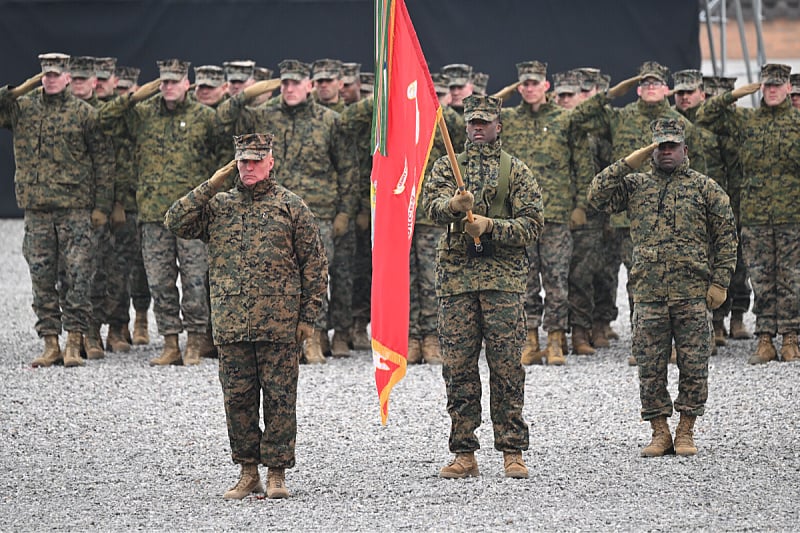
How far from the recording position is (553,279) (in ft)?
42.6

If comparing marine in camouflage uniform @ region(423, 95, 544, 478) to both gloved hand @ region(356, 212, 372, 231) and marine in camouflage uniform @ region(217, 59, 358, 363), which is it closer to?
marine in camouflage uniform @ region(217, 59, 358, 363)

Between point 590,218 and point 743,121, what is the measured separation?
1582 millimetres

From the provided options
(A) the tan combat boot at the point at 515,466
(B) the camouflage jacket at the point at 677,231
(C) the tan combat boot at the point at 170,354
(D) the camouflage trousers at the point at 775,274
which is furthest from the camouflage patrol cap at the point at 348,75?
(A) the tan combat boot at the point at 515,466

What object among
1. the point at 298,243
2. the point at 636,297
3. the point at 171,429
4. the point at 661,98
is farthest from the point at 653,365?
the point at 661,98

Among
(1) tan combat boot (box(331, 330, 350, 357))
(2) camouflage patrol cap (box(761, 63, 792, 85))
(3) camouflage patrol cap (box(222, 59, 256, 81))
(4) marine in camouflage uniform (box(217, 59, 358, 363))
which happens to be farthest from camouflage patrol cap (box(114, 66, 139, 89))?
(2) camouflage patrol cap (box(761, 63, 792, 85))

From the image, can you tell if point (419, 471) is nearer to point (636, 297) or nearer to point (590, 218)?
point (636, 297)

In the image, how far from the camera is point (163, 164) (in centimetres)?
1281

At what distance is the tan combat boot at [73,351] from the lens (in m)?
12.6

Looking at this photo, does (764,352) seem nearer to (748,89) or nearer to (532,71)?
(748,89)

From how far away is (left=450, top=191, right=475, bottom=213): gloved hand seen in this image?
8078mm

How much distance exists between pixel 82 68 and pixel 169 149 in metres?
1.27

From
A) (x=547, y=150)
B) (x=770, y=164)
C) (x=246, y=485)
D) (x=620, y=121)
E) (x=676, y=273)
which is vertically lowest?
(x=246, y=485)

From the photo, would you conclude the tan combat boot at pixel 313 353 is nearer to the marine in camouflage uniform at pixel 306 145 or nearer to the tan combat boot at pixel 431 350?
the marine in camouflage uniform at pixel 306 145

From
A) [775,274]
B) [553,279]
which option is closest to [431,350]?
[553,279]
